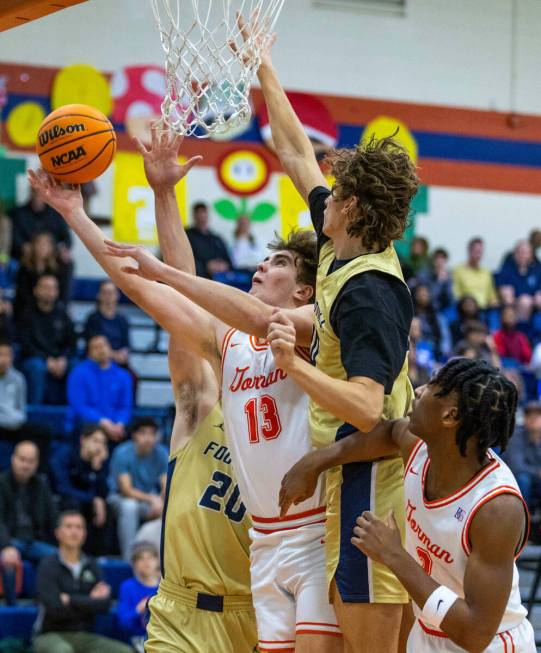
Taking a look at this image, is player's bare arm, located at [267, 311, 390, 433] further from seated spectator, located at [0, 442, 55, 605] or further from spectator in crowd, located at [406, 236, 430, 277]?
spectator in crowd, located at [406, 236, 430, 277]

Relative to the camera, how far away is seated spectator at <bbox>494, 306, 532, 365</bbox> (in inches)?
587

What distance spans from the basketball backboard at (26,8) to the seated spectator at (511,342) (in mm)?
11323

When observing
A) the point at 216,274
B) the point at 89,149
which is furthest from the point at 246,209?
the point at 89,149

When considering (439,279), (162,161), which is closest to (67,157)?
(162,161)

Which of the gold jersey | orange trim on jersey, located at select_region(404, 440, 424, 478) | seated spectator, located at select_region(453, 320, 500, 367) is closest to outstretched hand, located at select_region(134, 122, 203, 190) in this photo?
the gold jersey

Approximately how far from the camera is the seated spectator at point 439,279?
15.5 m

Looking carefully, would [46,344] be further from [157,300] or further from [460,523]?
[460,523]

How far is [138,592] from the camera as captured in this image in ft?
28.8

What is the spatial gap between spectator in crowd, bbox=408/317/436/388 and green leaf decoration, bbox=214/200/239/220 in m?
3.77

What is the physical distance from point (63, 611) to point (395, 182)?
18.6ft

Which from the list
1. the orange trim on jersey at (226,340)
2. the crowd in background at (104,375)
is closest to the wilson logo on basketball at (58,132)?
the orange trim on jersey at (226,340)

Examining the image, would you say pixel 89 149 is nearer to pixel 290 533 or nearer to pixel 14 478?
pixel 290 533

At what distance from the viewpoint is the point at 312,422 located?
3.99 m

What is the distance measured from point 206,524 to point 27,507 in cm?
541
